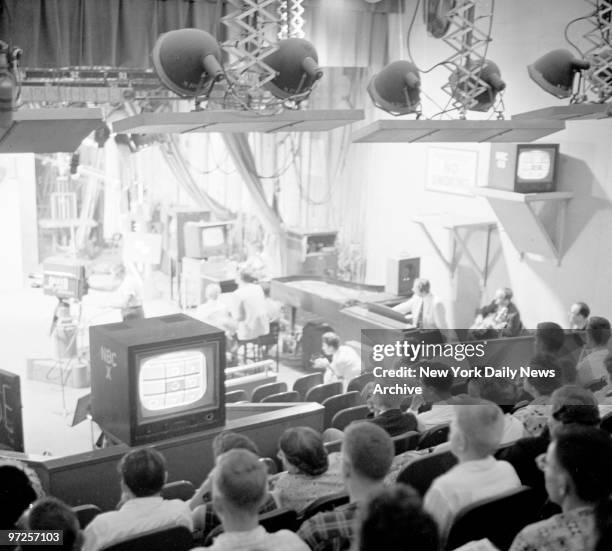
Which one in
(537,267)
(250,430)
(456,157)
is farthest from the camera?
(456,157)

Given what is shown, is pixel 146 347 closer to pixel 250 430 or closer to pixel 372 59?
pixel 250 430

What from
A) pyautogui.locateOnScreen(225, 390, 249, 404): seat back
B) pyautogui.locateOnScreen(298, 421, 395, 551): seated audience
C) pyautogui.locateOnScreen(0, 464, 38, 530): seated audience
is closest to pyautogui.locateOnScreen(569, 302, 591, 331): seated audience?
pyautogui.locateOnScreen(225, 390, 249, 404): seat back

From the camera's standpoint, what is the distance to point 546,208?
8617mm

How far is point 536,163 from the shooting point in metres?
8.27

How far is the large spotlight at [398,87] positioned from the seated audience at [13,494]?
3.77 metres

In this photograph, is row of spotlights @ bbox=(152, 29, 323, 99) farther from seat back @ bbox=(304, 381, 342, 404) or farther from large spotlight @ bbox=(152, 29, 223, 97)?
seat back @ bbox=(304, 381, 342, 404)

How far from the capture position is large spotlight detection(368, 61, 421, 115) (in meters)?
5.90

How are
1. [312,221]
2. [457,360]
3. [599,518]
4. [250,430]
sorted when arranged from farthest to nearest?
[312,221] → [457,360] → [250,430] → [599,518]

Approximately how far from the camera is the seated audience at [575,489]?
2.51m

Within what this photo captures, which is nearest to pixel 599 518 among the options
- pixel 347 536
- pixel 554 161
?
pixel 347 536

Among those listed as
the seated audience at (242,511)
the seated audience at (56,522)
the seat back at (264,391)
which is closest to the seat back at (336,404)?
the seat back at (264,391)

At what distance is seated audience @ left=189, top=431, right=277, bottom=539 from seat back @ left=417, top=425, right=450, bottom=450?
3.57 ft

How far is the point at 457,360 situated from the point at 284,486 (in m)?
3.38

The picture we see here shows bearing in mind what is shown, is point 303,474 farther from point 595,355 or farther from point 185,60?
point 595,355
